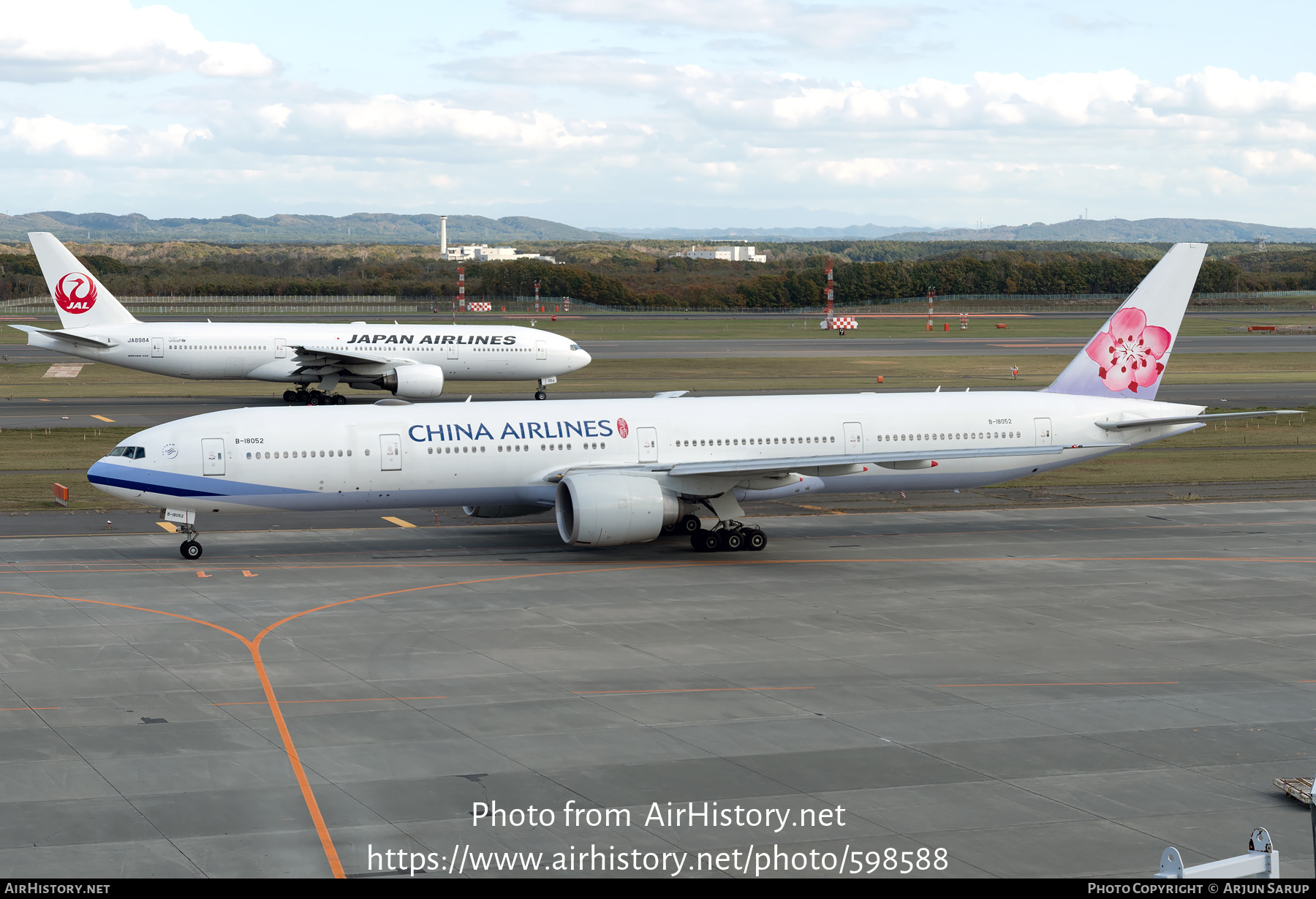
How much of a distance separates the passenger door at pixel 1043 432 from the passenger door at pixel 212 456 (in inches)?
970

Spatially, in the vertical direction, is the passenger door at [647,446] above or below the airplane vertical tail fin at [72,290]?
below

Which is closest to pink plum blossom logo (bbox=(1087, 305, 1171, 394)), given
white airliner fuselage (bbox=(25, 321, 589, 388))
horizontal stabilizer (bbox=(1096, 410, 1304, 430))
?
horizontal stabilizer (bbox=(1096, 410, 1304, 430))

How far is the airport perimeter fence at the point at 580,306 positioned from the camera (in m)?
162

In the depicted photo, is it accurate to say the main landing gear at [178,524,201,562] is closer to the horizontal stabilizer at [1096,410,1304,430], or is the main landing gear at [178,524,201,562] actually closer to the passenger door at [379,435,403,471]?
the passenger door at [379,435,403,471]

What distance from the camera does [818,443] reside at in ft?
126

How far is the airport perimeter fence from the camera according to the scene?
16150cm

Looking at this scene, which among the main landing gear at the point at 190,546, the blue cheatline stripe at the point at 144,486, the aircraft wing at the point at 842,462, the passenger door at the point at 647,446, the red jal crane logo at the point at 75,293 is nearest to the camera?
the blue cheatline stripe at the point at 144,486

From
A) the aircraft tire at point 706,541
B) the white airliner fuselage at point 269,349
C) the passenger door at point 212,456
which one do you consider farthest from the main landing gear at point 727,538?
the white airliner fuselage at point 269,349

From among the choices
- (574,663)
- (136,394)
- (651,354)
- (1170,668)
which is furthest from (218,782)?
(651,354)

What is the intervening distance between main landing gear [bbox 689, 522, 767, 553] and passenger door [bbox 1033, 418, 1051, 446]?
32.6 feet

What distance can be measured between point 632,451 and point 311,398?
3715 centimetres

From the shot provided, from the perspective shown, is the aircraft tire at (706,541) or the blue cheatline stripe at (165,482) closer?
the blue cheatline stripe at (165,482)

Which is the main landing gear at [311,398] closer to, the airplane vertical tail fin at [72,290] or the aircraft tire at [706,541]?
the airplane vertical tail fin at [72,290]

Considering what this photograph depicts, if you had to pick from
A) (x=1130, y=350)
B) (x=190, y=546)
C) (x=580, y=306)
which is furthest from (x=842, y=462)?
(x=580, y=306)
